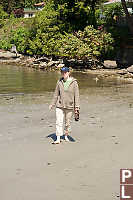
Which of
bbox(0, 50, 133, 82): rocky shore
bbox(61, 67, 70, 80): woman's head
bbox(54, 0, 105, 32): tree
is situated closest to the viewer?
bbox(61, 67, 70, 80): woman's head

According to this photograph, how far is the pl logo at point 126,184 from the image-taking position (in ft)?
22.1

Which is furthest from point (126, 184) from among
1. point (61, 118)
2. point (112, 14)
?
point (112, 14)

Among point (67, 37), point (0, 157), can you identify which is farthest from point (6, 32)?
point (0, 157)

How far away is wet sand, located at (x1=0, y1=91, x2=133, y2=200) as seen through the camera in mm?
7008

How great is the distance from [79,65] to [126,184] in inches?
987

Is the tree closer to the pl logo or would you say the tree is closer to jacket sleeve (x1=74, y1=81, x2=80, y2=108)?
jacket sleeve (x1=74, y1=81, x2=80, y2=108)

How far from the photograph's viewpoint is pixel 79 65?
105 feet

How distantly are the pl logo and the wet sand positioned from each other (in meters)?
0.11

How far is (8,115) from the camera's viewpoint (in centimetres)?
1347

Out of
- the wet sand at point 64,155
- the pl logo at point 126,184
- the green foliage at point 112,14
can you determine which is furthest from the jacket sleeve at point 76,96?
the green foliage at point 112,14

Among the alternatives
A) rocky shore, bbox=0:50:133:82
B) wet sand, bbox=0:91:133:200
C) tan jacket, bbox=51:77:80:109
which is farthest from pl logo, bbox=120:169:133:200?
rocky shore, bbox=0:50:133:82

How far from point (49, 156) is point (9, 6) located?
65881 millimetres

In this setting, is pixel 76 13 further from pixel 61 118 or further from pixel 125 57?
pixel 61 118

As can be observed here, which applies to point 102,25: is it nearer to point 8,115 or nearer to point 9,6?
point 8,115
